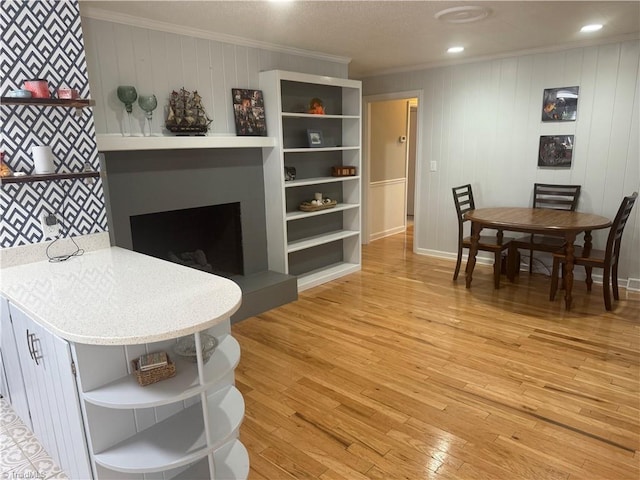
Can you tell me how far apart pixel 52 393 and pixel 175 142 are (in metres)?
1.96

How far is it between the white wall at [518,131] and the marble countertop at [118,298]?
3.96 meters

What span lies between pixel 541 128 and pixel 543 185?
59 cm

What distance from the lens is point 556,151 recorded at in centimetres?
446

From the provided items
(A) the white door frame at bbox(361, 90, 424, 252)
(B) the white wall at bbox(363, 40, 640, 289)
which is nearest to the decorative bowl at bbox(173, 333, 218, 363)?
(B) the white wall at bbox(363, 40, 640, 289)

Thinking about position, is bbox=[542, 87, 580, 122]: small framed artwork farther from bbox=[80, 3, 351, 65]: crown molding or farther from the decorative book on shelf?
the decorative book on shelf

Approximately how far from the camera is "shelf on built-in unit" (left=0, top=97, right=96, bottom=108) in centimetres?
213

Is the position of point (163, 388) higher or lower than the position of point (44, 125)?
lower

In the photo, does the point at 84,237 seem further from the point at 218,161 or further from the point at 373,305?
the point at 373,305

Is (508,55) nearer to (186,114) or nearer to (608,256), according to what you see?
(608,256)

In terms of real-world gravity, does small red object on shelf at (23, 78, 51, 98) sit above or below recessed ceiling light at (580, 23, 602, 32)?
below

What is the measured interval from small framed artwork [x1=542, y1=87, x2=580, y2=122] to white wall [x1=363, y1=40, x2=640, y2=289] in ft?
0.17

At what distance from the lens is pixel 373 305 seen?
4.01m

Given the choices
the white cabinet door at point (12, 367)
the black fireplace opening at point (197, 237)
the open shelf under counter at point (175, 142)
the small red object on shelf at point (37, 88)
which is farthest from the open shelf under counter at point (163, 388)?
the black fireplace opening at point (197, 237)

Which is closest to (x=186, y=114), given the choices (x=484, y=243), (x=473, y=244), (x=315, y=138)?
(x=315, y=138)
